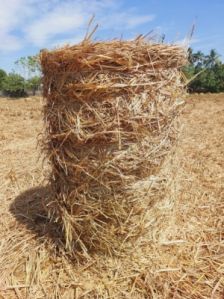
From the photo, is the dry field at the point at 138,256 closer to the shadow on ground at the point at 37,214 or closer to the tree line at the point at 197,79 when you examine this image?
the shadow on ground at the point at 37,214

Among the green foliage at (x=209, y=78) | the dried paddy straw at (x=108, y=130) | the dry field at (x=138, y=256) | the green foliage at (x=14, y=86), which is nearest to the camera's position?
the dried paddy straw at (x=108, y=130)

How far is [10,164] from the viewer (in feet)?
19.7

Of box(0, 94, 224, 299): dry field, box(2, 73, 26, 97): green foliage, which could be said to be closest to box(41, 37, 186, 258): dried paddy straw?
box(0, 94, 224, 299): dry field

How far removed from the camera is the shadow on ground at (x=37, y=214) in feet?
11.9

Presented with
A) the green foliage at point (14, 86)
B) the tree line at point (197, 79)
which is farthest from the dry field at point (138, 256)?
the green foliage at point (14, 86)

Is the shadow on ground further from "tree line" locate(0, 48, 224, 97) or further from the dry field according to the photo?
"tree line" locate(0, 48, 224, 97)

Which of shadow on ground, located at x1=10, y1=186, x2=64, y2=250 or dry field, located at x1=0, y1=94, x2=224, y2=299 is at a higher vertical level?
shadow on ground, located at x1=10, y1=186, x2=64, y2=250

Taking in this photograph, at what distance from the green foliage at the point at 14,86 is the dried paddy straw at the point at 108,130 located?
2802cm

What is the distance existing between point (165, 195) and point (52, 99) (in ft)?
4.09

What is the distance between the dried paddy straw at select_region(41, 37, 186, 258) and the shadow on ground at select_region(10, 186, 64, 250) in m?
0.36

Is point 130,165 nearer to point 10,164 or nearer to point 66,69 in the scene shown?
point 66,69

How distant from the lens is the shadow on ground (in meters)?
3.64

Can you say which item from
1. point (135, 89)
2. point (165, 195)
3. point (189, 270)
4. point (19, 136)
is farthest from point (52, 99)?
point (19, 136)

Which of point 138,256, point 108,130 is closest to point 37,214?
point 138,256
